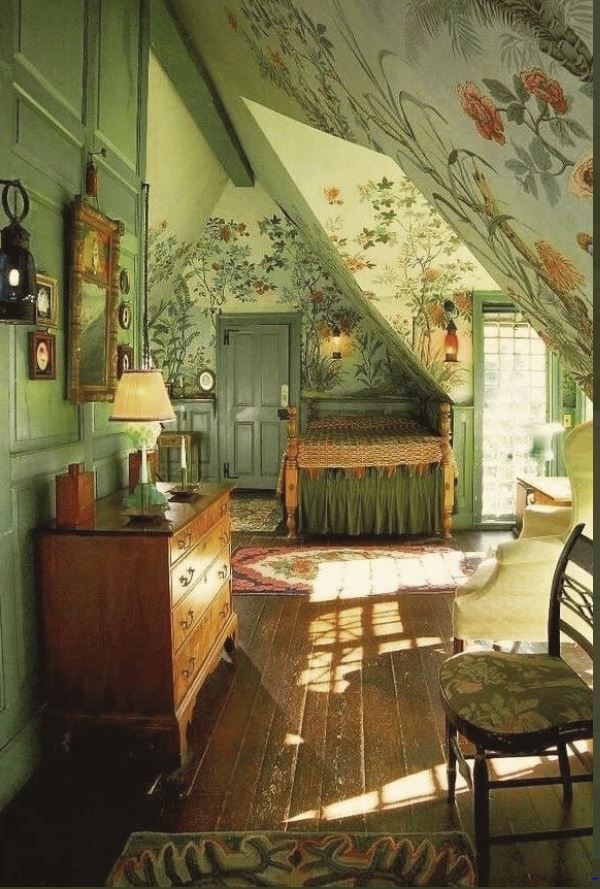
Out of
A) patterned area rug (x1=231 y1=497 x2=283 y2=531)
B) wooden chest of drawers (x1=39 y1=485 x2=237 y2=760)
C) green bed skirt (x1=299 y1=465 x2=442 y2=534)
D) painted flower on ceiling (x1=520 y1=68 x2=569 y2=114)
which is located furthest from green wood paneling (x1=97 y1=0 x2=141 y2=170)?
patterned area rug (x1=231 y1=497 x2=283 y2=531)

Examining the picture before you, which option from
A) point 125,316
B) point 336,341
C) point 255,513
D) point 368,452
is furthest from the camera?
point 336,341

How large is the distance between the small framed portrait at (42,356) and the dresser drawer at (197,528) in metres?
0.76

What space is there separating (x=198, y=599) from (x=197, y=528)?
0.30 meters

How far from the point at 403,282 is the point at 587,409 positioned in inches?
84.0

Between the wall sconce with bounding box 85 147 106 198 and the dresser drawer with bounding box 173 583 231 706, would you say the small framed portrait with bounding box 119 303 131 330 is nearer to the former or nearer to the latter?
the wall sconce with bounding box 85 147 106 198

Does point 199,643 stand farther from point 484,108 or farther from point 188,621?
point 484,108

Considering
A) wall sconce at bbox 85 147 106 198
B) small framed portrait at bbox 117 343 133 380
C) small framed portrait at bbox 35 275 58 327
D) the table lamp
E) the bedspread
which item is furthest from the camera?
the bedspread

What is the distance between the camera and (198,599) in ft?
9.26

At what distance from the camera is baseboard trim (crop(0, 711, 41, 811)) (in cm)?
224

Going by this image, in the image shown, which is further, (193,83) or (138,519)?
(193,83)

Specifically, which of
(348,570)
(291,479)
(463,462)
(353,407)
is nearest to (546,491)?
(348,570)

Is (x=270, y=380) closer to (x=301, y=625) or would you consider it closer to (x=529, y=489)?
(x=529, y=489)

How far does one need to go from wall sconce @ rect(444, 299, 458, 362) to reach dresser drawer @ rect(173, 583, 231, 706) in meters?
3.50

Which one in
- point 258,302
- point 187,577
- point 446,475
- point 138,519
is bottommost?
point 187,577
